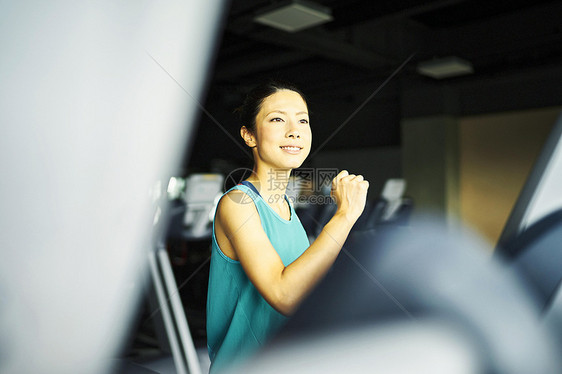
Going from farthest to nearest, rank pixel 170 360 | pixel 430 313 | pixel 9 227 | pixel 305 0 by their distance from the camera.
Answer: pixel 305 0
pixel 170 360
pixel 9 227
pixel 430 313

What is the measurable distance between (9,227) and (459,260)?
755 millimetres

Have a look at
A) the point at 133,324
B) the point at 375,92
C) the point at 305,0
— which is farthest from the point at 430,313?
the point at 305,0

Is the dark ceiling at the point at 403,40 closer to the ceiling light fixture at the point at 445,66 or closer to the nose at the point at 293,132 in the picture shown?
the ceiling light fixture at the point at 445,66

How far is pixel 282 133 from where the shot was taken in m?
0.41

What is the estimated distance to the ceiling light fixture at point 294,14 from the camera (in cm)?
261

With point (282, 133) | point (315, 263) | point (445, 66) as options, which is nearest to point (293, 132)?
point (282, 133)

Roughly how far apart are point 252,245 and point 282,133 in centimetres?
11

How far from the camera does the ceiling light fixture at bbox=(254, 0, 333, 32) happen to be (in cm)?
261

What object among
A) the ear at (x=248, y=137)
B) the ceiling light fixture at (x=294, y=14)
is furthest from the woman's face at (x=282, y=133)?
the ceiling light fixture at (x=294, y=14)

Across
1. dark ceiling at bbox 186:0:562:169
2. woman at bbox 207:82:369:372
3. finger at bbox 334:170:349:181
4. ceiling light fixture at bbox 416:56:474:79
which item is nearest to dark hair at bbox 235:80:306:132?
woman at bbox 207:82:369:372

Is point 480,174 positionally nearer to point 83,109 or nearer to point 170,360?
point 170,360

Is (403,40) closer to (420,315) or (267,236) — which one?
(267,236)

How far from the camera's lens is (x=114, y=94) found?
2.59ft

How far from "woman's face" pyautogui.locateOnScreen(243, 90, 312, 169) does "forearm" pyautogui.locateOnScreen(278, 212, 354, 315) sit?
0.23 ft
